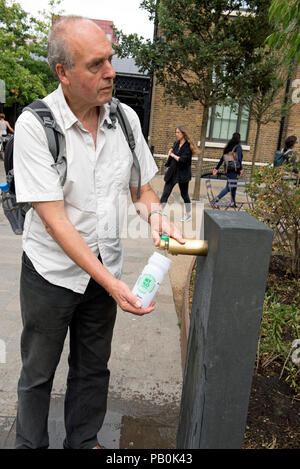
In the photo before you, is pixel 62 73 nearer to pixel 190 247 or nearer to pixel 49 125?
pixel 49 125

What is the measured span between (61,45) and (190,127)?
16.7 meters

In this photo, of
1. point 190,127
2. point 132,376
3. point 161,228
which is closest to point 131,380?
point 132,376

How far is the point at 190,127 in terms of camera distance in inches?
703

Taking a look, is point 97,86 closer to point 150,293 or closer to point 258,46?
point 150,293

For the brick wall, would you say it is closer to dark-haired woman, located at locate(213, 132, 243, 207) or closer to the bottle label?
dark-haired woman, located at locate(213, 132, 243, 207)

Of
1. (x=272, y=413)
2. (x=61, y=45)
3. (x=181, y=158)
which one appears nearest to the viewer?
(x=61, y=45)

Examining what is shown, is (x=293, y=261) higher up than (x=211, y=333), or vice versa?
(x=211, y=333)

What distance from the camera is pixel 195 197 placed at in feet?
39.0

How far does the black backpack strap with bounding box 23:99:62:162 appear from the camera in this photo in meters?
1.73

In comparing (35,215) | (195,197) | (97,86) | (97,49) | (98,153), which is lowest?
(195,197)

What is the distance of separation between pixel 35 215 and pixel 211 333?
1.01 metres

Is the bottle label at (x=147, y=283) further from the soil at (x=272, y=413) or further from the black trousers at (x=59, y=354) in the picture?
the soil at (x=272, y=413)
